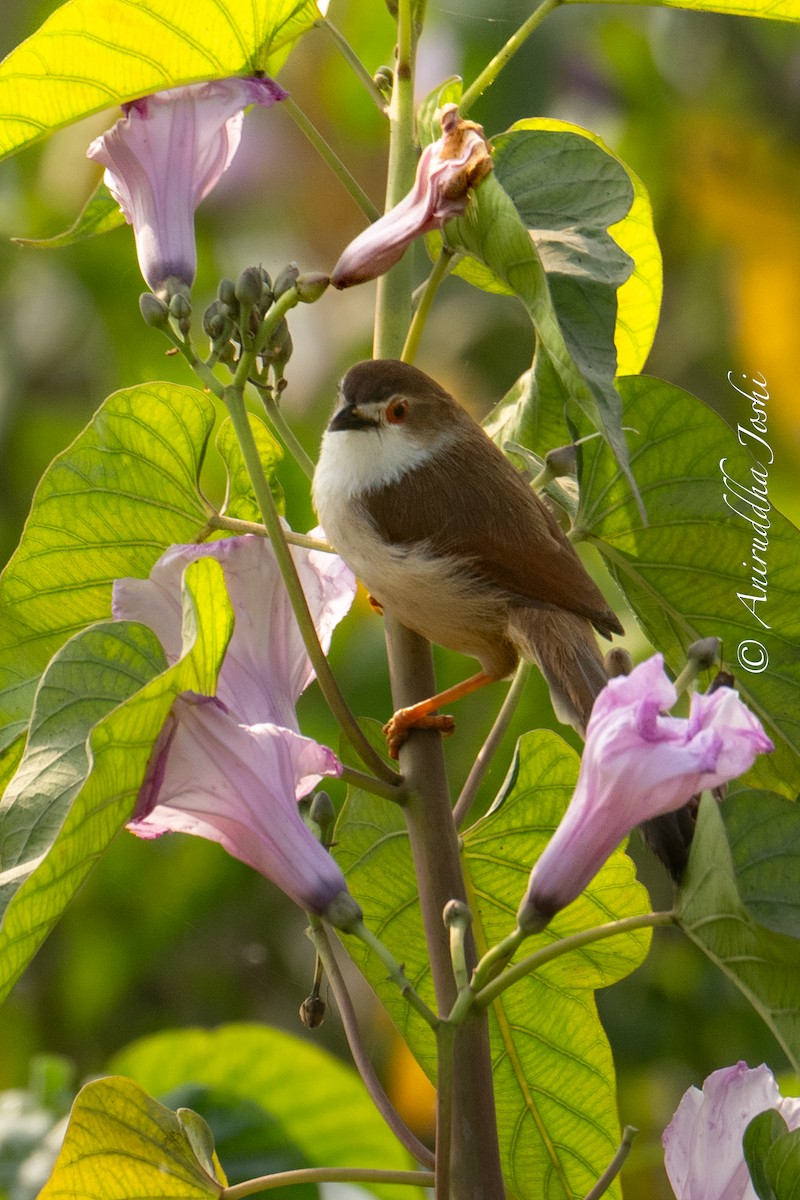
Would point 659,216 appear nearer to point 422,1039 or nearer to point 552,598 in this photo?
point 552,598

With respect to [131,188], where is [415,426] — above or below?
below

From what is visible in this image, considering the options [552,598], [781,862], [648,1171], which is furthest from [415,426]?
[648,1171]

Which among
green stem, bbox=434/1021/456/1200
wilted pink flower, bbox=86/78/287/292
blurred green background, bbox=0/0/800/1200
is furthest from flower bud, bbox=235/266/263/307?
blurred green background, bbox=0/0/800/1200

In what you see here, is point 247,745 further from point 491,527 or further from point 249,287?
point 491,527

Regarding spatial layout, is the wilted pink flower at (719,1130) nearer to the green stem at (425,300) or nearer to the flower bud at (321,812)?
the flower bud at (321,812)

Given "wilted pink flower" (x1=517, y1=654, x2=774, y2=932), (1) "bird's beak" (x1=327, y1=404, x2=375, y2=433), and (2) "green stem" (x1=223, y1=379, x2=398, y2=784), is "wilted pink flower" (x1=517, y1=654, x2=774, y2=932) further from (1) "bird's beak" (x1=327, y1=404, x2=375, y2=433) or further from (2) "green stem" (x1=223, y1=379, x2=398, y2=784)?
(1) "bird's beak" (x1=327, y1=404, x2=375, y2=433)

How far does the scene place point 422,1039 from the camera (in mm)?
1413

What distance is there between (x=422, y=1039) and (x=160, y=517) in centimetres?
58

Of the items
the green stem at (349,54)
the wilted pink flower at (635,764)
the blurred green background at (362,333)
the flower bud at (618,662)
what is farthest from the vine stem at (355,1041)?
the blurred green background at (362,333)

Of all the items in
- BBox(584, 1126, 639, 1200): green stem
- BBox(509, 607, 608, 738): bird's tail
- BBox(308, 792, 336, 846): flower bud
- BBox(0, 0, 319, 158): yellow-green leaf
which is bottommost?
BBox(584, 1126, 639, 1200): green stem

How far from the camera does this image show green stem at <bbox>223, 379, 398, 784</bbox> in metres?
1.06

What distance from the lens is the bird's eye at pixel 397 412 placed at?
5.45ft

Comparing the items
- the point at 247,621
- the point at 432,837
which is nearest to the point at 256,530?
the point at 247,621

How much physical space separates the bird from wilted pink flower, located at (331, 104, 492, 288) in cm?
30
